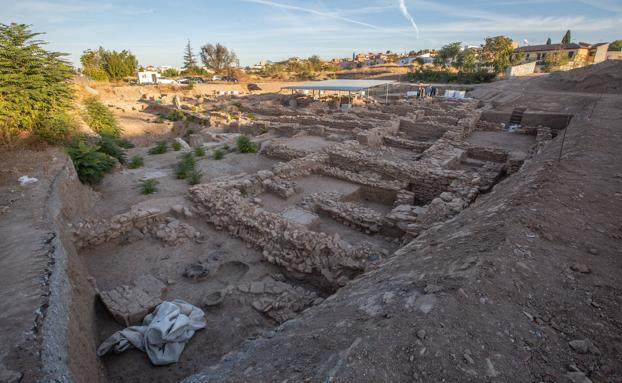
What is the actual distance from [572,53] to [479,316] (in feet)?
204

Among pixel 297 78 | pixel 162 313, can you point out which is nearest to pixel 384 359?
pixel 162 313

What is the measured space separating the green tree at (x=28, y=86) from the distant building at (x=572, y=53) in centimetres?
5089

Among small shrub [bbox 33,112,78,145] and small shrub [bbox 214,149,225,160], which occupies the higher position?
small shrub [bbox 33,112,78,145]

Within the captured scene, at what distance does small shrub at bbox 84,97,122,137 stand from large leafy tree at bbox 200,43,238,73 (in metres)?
50.3

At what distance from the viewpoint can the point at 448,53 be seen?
4238 centimetres

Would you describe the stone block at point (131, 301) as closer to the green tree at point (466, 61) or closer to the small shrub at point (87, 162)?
the small shrub at point (87, 162)


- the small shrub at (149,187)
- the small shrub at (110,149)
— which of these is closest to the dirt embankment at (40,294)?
the small shrub at (149,187)

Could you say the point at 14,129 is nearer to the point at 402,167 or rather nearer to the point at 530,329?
the point at 402,167

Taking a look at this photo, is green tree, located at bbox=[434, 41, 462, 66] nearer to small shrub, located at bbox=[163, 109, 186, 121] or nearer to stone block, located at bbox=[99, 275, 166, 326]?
small shrub, located at bbox=[163, 109, 186, 121]

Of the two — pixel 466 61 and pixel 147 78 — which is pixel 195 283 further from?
pixel 147 78

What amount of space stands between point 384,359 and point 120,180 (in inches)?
371

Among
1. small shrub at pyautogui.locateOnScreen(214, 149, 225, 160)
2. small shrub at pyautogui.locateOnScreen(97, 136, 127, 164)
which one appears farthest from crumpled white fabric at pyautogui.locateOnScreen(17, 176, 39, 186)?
small shrub at pyautogui.locateOnScreen(214, 149, 225, 160)

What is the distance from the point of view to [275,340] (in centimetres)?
273

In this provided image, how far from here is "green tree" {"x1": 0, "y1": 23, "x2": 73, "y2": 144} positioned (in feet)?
25.2
